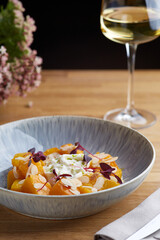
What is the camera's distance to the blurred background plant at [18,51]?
5.50 ft

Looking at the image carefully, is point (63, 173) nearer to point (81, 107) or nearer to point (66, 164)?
point (66, 164)

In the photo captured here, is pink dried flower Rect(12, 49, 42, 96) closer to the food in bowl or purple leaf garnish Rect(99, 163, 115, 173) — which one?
the food in bowl

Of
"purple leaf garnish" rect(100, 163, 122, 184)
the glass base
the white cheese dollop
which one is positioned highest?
"purple leaf garnish" rect(100, 163, 122, 184)

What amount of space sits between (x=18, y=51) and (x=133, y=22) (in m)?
0.56

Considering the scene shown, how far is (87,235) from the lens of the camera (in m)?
0.90

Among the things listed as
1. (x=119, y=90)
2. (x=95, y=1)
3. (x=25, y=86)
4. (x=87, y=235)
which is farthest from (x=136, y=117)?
(x=95, y=1)

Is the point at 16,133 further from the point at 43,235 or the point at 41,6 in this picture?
the point at 41,6

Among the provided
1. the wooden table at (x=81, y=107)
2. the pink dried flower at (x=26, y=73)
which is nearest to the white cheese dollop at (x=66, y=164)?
the wooden table at (x=81, y=107)

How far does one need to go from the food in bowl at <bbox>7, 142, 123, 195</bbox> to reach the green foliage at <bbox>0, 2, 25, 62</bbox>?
73 centimetres

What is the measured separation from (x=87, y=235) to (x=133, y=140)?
1.21ft

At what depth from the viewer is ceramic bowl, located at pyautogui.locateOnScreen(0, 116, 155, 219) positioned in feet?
2.81

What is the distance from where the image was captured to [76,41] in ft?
8.52

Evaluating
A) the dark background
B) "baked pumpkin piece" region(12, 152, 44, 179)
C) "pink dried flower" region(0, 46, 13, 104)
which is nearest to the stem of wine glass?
"pink dried flower" region(0, 46, 13, 104)

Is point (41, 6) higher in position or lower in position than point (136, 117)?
higher
